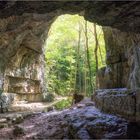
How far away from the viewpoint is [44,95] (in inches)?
902

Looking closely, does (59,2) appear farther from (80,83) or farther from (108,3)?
(80,83)

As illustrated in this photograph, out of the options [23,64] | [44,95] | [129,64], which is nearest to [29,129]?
[129,64]

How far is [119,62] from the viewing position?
13.6 m

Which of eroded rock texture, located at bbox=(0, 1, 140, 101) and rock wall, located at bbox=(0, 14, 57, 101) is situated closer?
eroded rock texture, located at bbox=(0, 1, 140, 101)

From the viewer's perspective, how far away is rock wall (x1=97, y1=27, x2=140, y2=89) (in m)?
11.6

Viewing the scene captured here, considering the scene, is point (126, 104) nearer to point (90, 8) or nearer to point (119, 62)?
point (90, 8)

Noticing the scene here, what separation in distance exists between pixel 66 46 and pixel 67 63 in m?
2.52

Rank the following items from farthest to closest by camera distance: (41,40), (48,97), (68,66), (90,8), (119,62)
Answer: (68,66) < (48,97) < (41,40) < (119,62) < (90,8)

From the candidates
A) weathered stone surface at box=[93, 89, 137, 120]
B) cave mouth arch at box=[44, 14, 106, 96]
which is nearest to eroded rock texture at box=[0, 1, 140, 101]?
weathered stone surface at box=[93, 89, 137, 120]

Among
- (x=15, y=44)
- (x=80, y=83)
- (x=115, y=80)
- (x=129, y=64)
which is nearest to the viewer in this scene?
(x=129, y=64)

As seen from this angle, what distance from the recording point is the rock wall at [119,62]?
11.6 m

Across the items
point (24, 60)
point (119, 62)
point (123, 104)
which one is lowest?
point (123, 104)

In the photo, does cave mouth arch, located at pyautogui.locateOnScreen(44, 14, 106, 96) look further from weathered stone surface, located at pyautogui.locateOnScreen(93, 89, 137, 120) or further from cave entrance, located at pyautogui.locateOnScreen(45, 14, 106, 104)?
weathered stone surface, located at pyautogui.locateOnScreen(93, 89, 137, 120)

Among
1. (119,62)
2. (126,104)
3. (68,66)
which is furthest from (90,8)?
(68,66)
